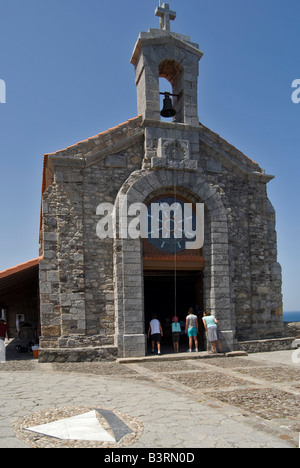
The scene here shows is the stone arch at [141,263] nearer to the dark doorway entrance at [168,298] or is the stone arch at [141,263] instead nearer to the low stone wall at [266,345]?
the low stone wall at [266,345]

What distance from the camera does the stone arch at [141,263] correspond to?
10.3m

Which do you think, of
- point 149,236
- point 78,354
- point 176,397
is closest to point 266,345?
point 149,236

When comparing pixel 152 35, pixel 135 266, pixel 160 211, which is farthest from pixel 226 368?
pixel 152 35

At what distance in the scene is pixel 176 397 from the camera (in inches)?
237

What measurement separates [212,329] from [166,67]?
7.52 metres

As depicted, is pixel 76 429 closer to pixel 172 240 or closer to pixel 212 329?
pixel 212 329

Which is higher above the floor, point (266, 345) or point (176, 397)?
point (176, 397)

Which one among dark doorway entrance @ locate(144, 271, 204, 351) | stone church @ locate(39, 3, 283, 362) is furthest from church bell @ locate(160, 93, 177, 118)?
dark doorway entrance @ locate(144, 271, 204, 351)

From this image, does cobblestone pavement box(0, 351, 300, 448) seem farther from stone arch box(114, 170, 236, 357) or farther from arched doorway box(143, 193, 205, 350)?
arched doorway box(143, 193, 205, 350)

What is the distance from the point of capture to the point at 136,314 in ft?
34.1

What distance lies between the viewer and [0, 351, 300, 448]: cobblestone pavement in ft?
13.9

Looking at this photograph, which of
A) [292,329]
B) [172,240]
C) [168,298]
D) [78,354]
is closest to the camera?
[78,354]

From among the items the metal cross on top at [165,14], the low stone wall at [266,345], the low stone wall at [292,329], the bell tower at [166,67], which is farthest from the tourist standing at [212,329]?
the metal cross on top at [165,14]
